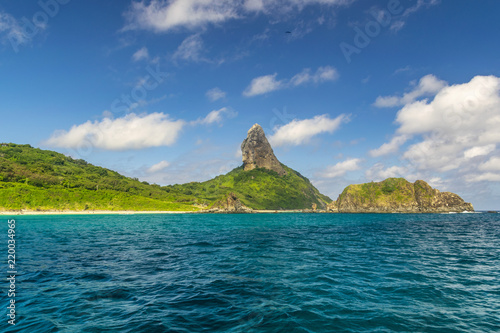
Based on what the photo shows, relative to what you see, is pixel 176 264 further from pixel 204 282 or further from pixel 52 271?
pixel 52 271

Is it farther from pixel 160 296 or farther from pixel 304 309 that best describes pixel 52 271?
pixel 304 309

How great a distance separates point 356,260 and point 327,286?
11017 millimetres

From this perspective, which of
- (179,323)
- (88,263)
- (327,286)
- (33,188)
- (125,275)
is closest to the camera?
(179,323)

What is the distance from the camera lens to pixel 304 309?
524 inches

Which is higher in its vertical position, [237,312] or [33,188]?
[33,188]

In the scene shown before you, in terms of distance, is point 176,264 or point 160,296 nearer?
Answer: point 160,296

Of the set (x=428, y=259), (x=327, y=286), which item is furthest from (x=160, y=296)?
(x=428, y=259)

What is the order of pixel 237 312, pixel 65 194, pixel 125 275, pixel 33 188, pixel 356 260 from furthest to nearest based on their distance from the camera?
1. pixel 65 194
2. pixel 33 188
3. pixel 356 260
4. pixel 125 275
5. pixel 237 312

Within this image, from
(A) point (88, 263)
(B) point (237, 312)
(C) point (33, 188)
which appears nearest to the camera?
(B) point (237, 312)

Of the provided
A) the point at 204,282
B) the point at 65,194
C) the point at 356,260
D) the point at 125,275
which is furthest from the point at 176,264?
the point at 65,194

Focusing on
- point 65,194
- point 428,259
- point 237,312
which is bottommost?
point 428,259

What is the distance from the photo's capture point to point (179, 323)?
37.2ft

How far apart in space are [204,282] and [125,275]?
710 cm

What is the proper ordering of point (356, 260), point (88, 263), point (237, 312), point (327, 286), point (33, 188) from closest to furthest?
point (237, 312)
point (327, 286)
point (88, 263)
point (356, 260)
point (33, 188)
